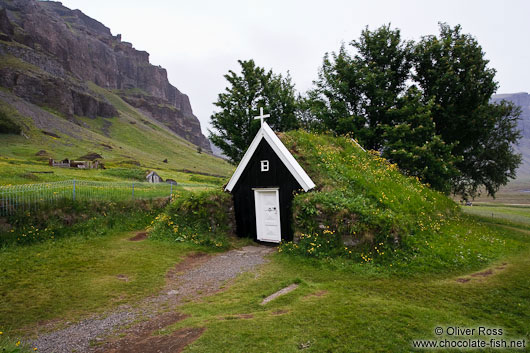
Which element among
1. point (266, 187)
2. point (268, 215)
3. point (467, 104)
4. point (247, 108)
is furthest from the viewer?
point (247, 108)

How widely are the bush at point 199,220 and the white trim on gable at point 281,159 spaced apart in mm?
1253

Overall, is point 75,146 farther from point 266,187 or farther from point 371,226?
point 371,226

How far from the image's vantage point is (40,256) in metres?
12.1

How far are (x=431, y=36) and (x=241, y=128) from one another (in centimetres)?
1946

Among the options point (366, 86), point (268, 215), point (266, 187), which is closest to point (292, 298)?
point (268, 215)

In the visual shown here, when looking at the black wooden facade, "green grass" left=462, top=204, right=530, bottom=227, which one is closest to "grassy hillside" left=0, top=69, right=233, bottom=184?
the black wooden facade

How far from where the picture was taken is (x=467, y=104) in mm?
25453

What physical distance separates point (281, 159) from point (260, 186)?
189 cm

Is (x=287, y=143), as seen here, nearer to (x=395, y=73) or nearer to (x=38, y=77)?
(x=395, y=73)

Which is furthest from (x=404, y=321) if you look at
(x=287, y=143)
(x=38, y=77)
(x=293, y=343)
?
(x=38, y=77)

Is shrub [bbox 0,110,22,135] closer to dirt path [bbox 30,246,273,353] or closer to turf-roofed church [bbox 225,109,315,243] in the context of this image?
turf-roofed church [bbox 225,109,315,243]

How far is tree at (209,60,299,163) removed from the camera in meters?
30.1

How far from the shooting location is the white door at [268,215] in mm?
15289

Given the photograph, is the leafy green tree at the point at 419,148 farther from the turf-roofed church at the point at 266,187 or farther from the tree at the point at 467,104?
the turf-roofed church at the point at 266,187
